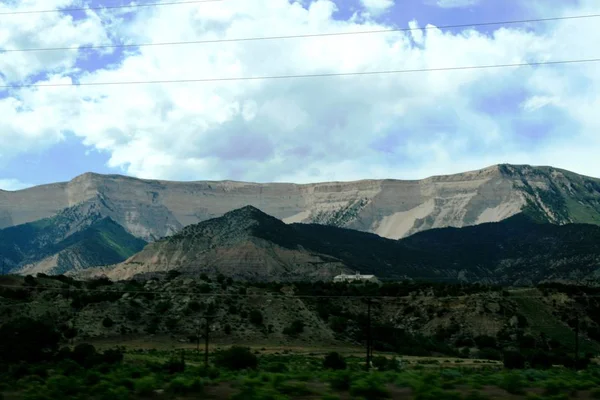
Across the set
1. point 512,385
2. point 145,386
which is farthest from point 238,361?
point 512,385

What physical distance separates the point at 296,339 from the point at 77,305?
96.2 feet

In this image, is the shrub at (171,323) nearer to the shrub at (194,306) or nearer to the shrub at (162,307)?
Answer: the shrub at (162,307)

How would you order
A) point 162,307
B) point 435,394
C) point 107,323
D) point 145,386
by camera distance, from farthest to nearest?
1. point 162,307
2. point 107,323
3. point 145,386
4. point 435,394

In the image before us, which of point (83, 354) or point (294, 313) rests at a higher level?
point (294, 313)

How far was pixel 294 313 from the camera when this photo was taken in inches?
4525

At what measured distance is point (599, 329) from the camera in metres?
119

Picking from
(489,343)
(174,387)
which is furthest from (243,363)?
(489,343)

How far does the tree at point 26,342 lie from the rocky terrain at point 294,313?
26.7m

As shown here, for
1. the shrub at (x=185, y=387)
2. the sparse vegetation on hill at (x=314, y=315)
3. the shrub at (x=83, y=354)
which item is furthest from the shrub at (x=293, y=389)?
the sparse vegetation on hill at (x=314, y=315)

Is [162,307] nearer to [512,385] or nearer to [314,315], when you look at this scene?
[314,315]

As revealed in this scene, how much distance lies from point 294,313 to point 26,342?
5206 cm

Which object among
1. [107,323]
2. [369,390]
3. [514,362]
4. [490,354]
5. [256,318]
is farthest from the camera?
[256,318]

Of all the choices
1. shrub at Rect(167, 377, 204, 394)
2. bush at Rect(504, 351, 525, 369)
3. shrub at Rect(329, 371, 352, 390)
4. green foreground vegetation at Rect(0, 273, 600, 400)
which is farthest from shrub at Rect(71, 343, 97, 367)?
bush at Rect(504, 351, 525, 369)

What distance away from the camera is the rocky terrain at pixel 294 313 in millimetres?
104750
